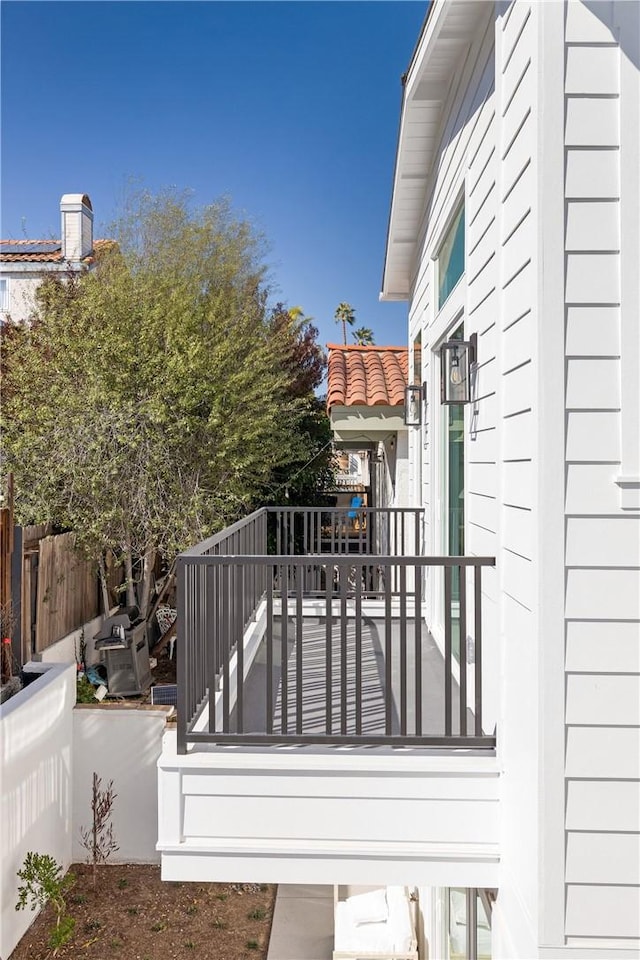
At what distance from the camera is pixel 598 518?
6.91 ft

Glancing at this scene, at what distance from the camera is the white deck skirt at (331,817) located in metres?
2.63

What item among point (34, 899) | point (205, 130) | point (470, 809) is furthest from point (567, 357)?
point (205, 130)

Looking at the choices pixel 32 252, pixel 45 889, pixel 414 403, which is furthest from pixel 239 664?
pixel 32 252

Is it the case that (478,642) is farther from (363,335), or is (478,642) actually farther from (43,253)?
(363,335)

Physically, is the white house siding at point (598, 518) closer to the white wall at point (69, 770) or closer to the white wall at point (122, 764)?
the white wall at point (69, 770)

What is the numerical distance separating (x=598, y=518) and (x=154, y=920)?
5322 millimetres

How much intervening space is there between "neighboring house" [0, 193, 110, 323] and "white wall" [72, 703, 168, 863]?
32.8 feet

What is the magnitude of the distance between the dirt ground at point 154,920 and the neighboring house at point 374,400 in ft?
13.8

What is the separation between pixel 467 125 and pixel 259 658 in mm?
3551

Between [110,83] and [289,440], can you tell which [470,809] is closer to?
[289,440]

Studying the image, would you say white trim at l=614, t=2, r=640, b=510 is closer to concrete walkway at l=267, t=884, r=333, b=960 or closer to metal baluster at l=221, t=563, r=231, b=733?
metal baluster at l=221, t=563, r=231, b=733

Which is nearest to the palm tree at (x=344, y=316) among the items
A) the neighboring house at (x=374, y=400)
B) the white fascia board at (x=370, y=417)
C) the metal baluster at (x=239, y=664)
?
the neighboring house at (x=374, y=400)

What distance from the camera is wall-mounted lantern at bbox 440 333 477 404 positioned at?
10.7 feet

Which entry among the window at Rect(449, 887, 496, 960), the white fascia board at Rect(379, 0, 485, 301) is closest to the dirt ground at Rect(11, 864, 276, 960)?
the window at Rect(449, 887, 496, 960)
